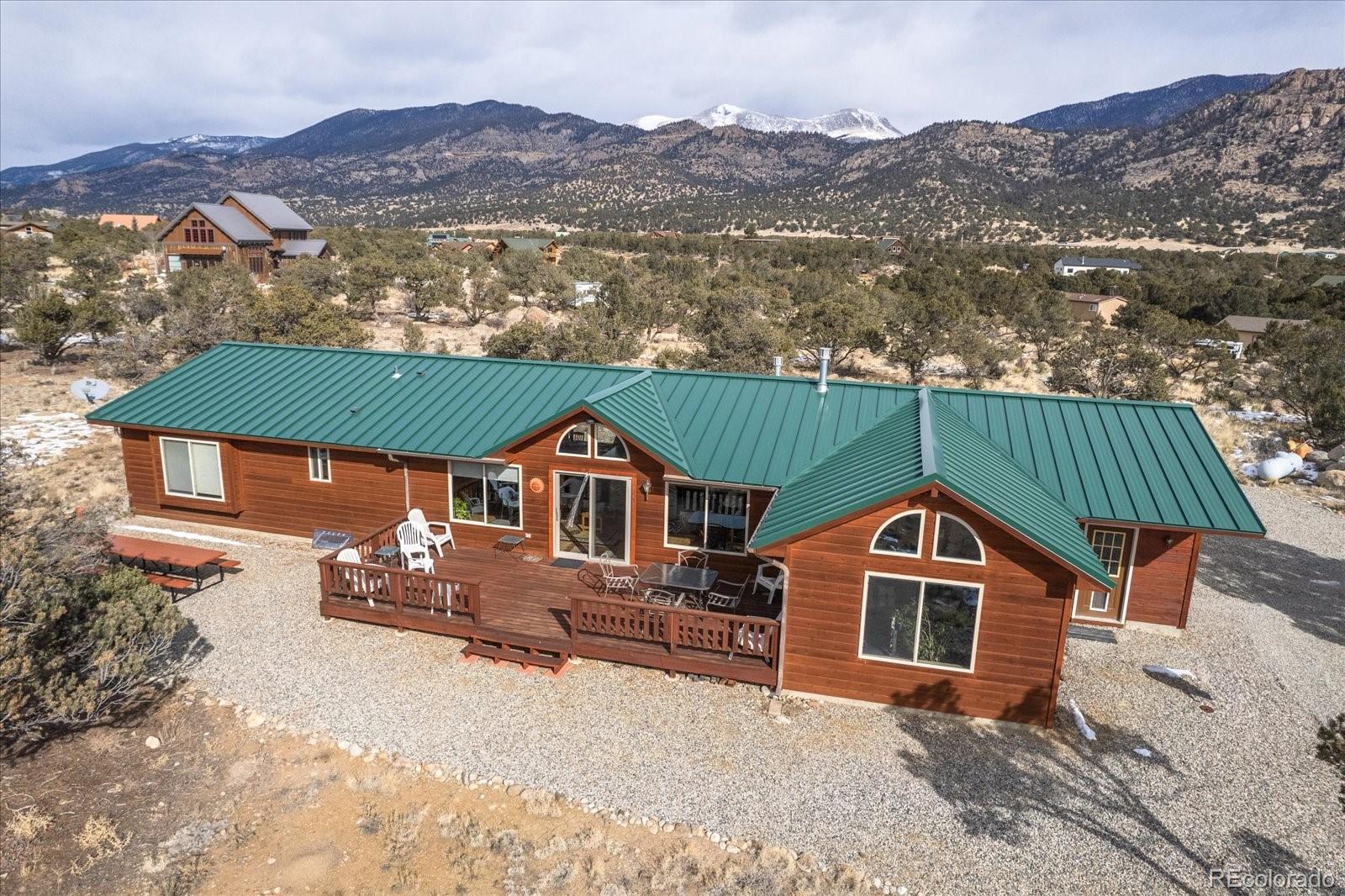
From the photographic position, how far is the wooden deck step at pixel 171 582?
43.3ft

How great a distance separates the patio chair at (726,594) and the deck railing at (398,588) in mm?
3479

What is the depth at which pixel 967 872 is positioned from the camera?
767 cm

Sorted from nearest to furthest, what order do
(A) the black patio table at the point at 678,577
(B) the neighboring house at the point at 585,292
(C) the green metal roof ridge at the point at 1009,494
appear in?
(C) the green metal roof ridge at the point at 1009,494 → (A) the black patio table at the point at 678,577 → (B) the neighboring house at the point at 585,292

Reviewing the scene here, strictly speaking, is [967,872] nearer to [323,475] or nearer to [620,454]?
[620,454]

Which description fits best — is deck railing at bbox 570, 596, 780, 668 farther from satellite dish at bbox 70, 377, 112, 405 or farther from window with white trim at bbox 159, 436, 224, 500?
satellite dish at bbox 70, 377, 112, 405

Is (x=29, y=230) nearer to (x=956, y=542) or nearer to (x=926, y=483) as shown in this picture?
(x=926, y=483)

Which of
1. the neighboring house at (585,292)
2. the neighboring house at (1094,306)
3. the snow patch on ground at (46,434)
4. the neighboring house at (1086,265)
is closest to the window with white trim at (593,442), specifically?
the snow patch on ground at (46,434)

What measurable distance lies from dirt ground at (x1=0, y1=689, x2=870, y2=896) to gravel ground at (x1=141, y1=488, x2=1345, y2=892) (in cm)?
44

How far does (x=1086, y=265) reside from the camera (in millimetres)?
61688

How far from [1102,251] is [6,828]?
78341 mm

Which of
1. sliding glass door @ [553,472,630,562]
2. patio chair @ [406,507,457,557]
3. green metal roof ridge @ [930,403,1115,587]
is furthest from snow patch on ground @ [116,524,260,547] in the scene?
green metal roof ridge @ [930,403,1115,587]

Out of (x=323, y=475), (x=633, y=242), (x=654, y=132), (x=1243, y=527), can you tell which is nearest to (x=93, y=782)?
(x=323, y=475)

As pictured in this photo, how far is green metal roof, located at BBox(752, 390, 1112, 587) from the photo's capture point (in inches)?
363

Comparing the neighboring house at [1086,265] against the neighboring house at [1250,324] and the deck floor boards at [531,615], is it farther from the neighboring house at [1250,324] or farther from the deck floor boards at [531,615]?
the deck floor boards at [531,615]
